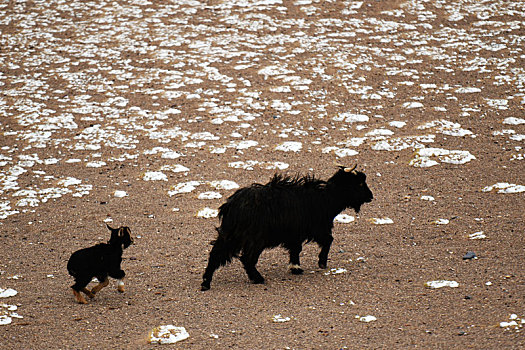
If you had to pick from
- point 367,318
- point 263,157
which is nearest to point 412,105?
point 263,157

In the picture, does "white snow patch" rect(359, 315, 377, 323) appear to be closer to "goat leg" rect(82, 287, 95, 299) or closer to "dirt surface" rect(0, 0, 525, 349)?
"dirt surface" rect(0, 0, 525, 349)

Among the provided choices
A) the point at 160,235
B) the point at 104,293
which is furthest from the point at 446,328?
the point at 160,235

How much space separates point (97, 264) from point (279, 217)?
2632 millimetres

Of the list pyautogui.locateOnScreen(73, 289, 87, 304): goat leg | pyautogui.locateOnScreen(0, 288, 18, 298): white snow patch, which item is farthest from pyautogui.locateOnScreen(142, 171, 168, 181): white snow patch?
pyautogui.locateOnScreen(73, 289, 87, 304): goat leg

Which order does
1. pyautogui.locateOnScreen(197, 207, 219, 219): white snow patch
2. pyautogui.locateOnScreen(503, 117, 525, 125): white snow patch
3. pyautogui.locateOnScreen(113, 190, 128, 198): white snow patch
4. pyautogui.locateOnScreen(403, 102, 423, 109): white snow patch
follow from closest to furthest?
pyautogui.locateOnScreen(197, 207, 219, 219): white snow patch
pyautogui.locateOnScreen(113, 190, 128, 198): white snow patch
pyautogui.locateOnScreen(503, 117, 525, 125): white snow patch
pyautogui.locateOnScreen(403, 102, 423, 109): white snow patch

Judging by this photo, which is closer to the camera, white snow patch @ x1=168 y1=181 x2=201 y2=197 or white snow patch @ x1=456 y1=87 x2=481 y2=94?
white snow patch @ x1=168 y1=181 x2=201 y2=197

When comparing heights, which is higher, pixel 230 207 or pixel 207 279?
pixel 230 207

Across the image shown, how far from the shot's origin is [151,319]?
25.0ft

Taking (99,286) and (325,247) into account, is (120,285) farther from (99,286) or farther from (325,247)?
(325,247)

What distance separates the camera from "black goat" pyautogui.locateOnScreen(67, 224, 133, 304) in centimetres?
791

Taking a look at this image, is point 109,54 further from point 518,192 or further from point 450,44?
point 518,192

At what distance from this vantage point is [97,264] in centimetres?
800

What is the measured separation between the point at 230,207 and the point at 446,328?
3.32 meters

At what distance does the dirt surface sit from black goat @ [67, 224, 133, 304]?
29 centimetres
